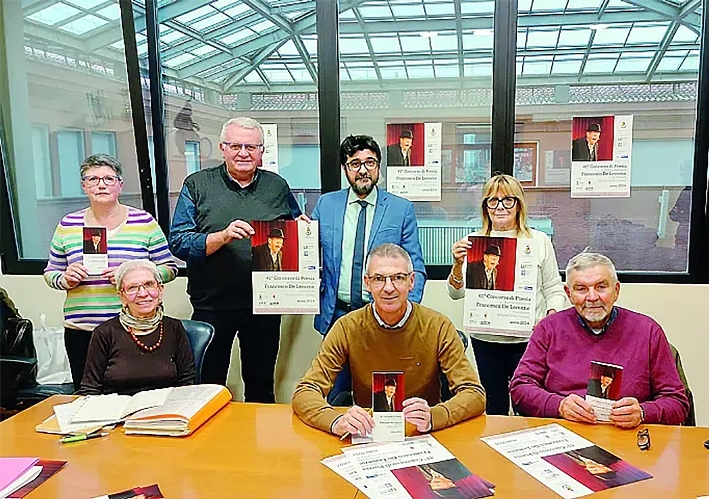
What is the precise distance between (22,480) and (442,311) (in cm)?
240

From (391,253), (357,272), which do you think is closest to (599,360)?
(391,253)

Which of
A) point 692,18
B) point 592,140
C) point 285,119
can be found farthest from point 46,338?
point 692,18

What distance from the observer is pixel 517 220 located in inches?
105

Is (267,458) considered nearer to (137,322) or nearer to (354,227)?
(137,322)

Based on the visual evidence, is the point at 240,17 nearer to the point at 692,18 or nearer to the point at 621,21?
the point at 621,21

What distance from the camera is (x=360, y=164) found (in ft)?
8.97

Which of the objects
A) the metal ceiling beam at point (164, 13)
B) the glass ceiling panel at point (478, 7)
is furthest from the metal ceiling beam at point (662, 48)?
the metal ceiling beam at point (164, 13)

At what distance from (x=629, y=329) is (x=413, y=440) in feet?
2.88

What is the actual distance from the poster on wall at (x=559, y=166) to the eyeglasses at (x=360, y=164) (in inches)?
47.9

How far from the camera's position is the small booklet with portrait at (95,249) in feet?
8.79

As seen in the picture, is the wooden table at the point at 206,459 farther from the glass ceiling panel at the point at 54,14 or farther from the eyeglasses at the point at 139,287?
the glass ceiling panel at the point at 54,14

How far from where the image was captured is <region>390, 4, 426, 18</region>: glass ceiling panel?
Result: 3.46 m

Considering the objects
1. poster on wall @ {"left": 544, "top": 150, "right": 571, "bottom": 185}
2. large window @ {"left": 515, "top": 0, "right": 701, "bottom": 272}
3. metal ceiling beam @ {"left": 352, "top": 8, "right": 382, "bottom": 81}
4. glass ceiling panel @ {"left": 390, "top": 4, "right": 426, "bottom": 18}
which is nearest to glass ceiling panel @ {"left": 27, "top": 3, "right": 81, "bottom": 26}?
metal ceiling beam @ {"left": 352, "top": 8, "right": 382, "bottom": 81}

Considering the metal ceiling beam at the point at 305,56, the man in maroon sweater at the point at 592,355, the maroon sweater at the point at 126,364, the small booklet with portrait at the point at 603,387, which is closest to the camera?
the small booklet with portrait at the point at 603,387
